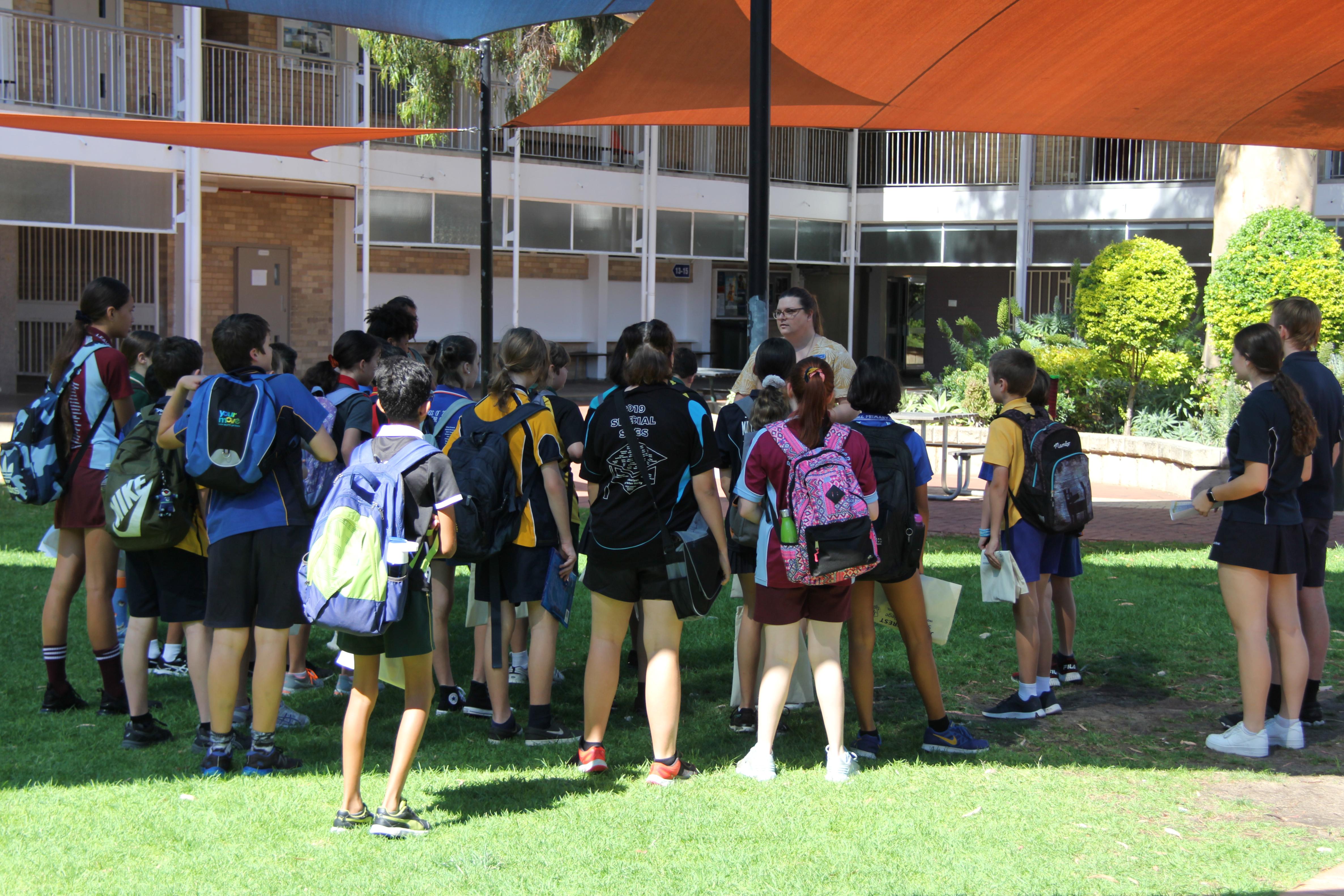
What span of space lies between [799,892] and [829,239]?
86.2 feet

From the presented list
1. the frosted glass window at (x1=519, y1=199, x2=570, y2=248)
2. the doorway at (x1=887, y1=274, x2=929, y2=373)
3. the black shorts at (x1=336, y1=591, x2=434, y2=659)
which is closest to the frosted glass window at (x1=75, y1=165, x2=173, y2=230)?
the frosted glass window at (x1=519, y1=199, x2=570, y2=248)

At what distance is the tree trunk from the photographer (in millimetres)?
14617

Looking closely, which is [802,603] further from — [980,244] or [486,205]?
[980,244]

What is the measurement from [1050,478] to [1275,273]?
10.1 m

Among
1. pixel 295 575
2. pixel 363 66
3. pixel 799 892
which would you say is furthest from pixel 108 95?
pixel 799 892

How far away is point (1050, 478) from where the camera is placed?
5.42 metres

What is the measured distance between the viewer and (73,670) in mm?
6148

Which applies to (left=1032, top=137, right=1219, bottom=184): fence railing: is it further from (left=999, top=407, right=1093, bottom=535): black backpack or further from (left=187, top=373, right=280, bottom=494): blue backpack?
(left=187, top=373, right=280, bottom=494): blue backpack

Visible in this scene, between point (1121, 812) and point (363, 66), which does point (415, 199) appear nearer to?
point (363, 66)

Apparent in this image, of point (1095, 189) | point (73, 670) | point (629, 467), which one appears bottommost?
point (73, 670)

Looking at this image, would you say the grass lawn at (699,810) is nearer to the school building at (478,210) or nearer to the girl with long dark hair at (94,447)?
the girl with long dark hair at (94,447)

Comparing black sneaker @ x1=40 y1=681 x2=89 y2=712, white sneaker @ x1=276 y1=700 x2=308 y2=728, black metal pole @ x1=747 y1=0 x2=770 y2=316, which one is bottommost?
white sneaker @ x1=276 y1=700 x2=308 y2=728

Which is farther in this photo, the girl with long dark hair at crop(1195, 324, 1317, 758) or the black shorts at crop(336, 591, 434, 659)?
the girl with long dark hair at crop(1195, 324, 1317, 758)

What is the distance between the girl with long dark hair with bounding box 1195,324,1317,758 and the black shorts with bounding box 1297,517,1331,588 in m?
0.12
